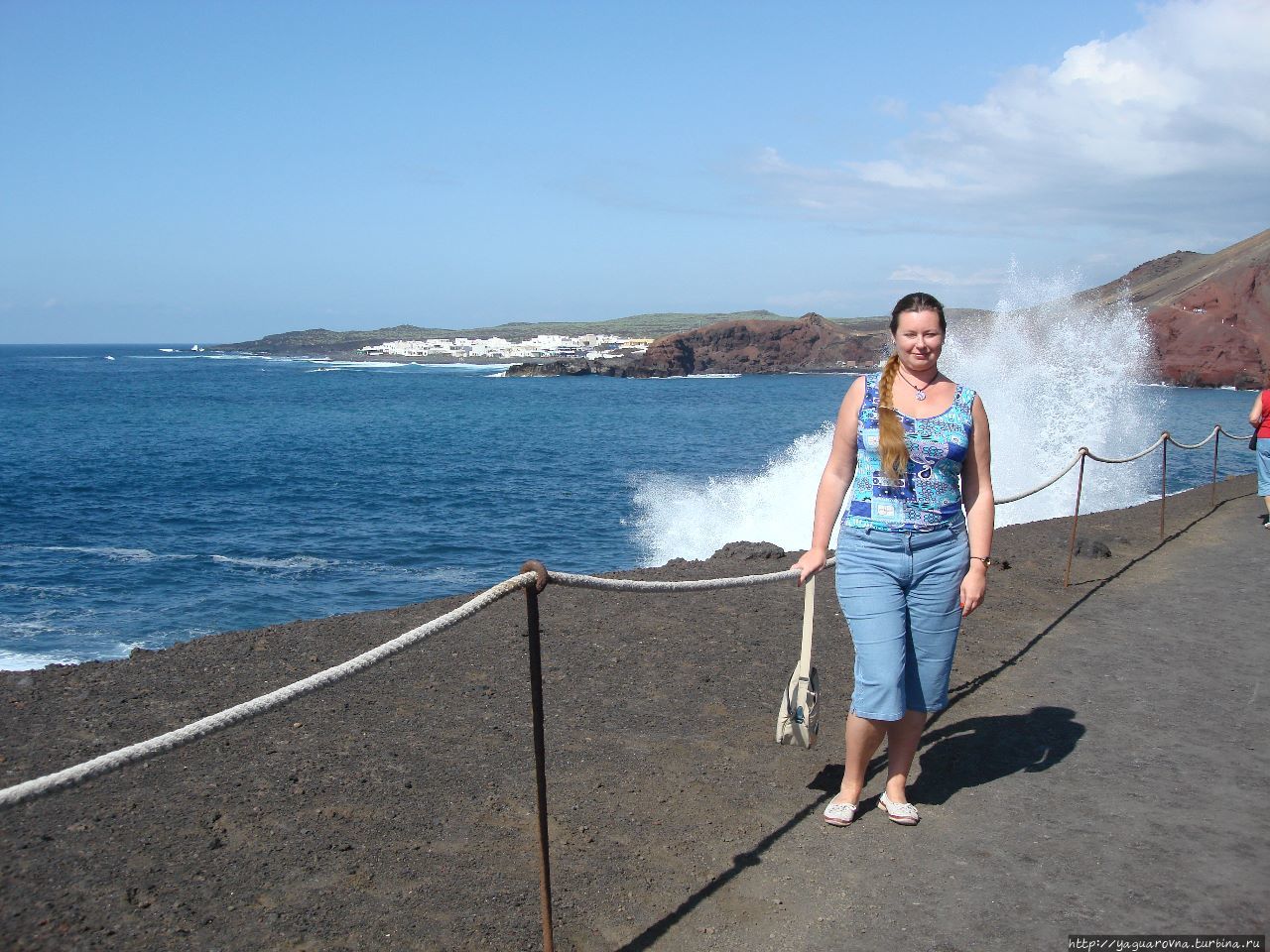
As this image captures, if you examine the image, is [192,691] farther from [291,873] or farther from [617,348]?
[617,348]

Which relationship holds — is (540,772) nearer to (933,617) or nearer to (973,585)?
(933,617)

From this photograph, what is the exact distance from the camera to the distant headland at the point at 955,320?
7056cm

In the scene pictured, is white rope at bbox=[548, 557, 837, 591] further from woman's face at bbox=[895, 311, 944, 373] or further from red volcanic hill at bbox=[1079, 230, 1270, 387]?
red volcanic hill at bbox=[1079, 230, 1270, 387]

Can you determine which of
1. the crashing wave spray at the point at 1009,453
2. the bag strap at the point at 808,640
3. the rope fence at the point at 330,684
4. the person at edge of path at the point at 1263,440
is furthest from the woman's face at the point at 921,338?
the crashing wave spray at the point at 1009,453

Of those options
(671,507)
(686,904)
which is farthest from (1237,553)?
(671,507)

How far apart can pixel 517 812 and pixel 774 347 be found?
4991 inches

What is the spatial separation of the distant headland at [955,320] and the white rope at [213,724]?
186ft

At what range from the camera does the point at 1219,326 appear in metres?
71.6

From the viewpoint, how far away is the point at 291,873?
3.50 metres

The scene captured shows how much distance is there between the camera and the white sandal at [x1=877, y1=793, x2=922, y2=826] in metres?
3.87

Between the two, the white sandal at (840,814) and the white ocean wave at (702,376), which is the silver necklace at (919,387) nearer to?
the white sandal at (840,814)

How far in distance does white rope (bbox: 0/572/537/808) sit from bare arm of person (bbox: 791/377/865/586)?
120 centimetres

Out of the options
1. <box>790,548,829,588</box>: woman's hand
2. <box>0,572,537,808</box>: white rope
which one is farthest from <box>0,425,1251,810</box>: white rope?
<box>790,548,829,588</box>: woman's hand

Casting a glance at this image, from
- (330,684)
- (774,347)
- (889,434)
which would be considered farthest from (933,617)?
(774,347)
